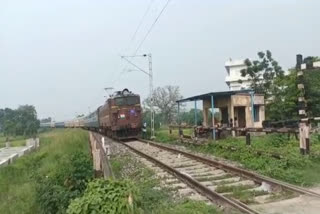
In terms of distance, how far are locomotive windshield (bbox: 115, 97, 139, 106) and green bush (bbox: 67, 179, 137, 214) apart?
2614 centimetres

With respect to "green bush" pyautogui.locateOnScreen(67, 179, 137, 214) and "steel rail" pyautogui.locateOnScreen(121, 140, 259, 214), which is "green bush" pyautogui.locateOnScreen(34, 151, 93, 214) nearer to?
"steel rail" pyautogui.locateOnScreen(121, 140, 259, 214)

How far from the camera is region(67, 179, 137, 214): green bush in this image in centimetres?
639

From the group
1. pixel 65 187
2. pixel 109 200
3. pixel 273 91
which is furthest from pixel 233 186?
pixel 273 91

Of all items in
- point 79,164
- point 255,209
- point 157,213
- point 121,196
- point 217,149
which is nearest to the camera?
point 121,196

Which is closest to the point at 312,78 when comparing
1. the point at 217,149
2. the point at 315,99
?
the point at 315,99

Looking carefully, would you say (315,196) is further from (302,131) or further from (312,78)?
(312,78)

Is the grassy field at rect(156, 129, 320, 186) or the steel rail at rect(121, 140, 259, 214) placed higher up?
the grassy field at rect(156, 129, 320, 186)

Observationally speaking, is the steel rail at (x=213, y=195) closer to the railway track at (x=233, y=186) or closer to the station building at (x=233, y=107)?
the railway track at (x=233, y=186)

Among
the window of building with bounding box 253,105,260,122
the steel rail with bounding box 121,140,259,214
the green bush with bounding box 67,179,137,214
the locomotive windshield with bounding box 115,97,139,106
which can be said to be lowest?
the steel rail with bounding box 121,140,259,214

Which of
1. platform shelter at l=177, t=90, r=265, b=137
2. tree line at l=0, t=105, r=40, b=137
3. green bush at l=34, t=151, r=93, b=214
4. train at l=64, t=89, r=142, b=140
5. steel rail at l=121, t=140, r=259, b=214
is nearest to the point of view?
steel rail at l=121, t=140, r=259, b=214

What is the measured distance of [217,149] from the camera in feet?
63.1

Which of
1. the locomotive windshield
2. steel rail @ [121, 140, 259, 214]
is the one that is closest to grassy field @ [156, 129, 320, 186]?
steel rail @ [121, 140, 259, 214]

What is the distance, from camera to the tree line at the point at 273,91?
35.5 m

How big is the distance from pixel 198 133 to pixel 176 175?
567 inches
